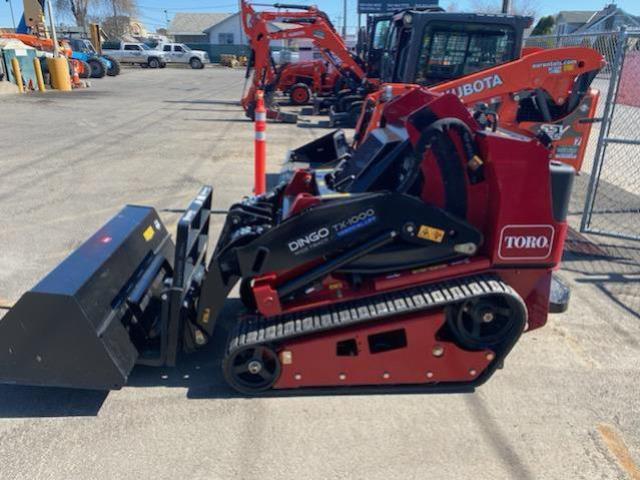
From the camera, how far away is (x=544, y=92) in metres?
8.08

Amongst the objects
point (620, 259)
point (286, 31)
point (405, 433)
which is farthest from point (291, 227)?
point (286, 31)

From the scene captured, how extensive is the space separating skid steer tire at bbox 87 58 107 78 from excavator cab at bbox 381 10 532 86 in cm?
2461

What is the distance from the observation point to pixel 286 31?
13.8 m

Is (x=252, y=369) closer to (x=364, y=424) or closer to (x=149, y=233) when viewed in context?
(x=364, y=424)

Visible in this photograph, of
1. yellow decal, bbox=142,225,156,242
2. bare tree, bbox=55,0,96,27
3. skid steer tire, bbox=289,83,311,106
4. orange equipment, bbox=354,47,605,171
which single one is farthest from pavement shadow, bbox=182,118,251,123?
bare tree, bbox=55,0,96,27

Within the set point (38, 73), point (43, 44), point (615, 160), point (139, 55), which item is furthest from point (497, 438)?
point (139, 55)

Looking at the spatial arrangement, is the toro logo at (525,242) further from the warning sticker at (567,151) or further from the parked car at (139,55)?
the parked car at (139,55)

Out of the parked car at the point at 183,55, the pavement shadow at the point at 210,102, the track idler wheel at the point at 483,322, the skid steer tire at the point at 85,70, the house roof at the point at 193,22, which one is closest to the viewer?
the track idler wheel at the point at 483,322

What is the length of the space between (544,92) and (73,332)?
7.52 meters

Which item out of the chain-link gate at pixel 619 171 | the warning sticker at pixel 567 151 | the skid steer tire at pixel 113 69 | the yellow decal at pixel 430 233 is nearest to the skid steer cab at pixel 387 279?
the yellow decal at pixel 430 233

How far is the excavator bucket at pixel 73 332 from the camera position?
2785 millimetres

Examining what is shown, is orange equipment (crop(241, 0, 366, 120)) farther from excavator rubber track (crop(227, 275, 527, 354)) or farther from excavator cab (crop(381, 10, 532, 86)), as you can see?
excavator rubber track (crop(227, 275, 527, 354))

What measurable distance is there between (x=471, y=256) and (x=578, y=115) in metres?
6.40

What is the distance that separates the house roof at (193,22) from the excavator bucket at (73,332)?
86.9m
